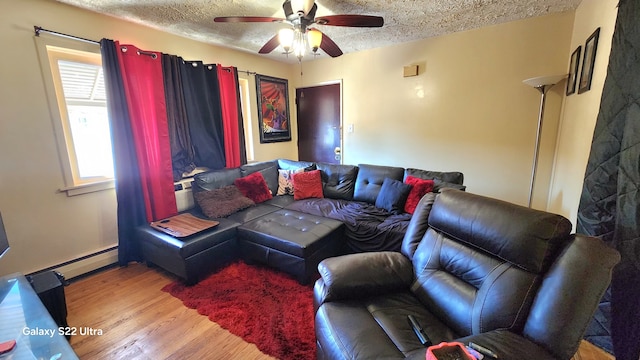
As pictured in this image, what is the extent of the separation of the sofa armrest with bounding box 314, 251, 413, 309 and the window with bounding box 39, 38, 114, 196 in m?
2.43

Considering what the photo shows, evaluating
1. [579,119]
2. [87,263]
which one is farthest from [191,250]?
[579,119]

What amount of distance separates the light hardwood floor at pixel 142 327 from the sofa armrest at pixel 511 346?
3.17ft

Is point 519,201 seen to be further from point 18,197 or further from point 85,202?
point 18,197

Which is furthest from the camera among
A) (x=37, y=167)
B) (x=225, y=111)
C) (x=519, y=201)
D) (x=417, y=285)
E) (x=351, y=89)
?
(x=351, y=89)

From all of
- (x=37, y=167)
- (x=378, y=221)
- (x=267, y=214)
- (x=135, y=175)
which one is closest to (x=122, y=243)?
(x=135, y=175)

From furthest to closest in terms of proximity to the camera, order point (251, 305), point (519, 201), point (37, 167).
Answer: point (519, 201) < point (37, 167) < point (251, 305)

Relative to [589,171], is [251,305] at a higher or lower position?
lower

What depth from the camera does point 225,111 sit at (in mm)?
3416

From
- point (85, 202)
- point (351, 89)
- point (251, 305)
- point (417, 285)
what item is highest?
point (351, 89)

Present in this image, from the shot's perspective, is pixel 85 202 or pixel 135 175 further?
pixel 135 175

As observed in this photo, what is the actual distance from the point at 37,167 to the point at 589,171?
3.89m

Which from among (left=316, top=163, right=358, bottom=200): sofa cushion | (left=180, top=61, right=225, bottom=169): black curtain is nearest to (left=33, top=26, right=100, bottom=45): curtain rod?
(left=180, top=61, right=225, bottom=169): black curtain

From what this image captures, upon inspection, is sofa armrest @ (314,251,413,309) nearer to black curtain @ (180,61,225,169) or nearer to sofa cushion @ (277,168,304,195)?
sofa cushion @ (277,168,304,195)

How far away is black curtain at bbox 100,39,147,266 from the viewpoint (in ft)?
7.89
